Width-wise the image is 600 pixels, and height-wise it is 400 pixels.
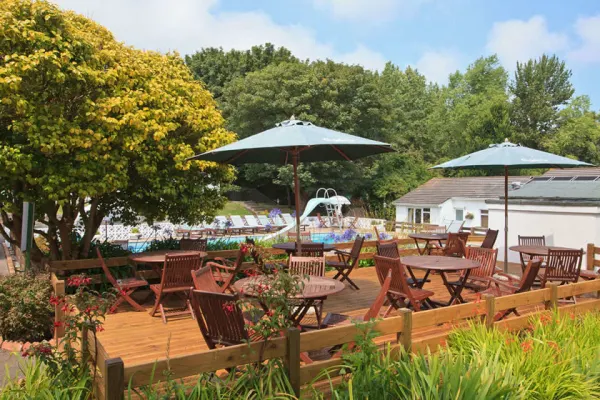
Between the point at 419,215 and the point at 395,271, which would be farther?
the point at 419,215

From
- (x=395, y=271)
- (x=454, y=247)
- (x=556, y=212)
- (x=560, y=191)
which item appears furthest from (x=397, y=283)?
(x=560, y=191)

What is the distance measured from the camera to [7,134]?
6.83 metres

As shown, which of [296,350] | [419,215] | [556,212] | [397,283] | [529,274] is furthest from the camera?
[419,215]

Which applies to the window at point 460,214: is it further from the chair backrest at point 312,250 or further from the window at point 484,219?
the chair backrest at point 312,250

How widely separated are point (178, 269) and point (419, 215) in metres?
27.9

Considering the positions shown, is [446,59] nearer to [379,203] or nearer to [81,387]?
[379,203]

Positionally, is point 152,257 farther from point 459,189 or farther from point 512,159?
point 459,189

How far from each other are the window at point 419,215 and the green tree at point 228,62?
1887cm

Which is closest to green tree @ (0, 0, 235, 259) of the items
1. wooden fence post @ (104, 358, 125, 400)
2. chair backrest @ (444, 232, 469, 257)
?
wooden fence post @ (104, 358, 125, 400)

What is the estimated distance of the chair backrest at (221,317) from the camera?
3.65 meters

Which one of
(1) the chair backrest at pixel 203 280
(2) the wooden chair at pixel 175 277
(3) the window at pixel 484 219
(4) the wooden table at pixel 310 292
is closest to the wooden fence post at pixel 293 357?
(4) the wooden table at pixel 310 292

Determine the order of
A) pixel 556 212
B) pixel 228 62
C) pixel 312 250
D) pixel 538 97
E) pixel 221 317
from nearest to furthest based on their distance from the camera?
pixel 221 317 → pixel 312 250 → pixel 556 212 → pixel 538 97 → pixel 228 62

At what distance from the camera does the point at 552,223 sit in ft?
34.9

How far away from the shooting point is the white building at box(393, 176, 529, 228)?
27.7 m
